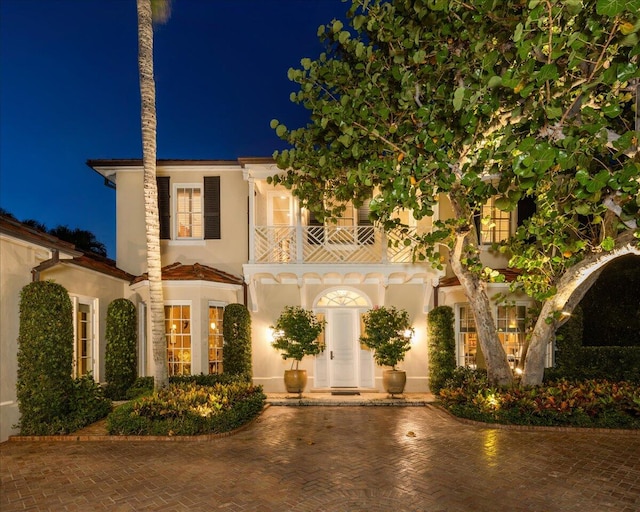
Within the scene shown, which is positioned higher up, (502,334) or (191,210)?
(191,210)

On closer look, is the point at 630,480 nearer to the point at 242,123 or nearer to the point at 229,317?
the point at 229,317

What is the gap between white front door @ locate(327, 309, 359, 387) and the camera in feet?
41.8

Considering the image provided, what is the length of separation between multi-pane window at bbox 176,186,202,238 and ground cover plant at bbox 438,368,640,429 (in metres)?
8.54

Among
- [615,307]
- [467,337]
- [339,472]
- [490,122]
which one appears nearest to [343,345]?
[467,337]

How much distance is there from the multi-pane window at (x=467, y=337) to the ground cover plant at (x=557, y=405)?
9.96 ft

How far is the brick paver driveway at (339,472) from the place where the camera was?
16.6 ft

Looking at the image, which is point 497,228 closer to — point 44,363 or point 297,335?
point 297,335

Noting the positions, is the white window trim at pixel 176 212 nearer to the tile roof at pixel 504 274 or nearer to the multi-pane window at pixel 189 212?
the multi-pane window at pixel 189 212

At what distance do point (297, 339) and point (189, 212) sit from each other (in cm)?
503

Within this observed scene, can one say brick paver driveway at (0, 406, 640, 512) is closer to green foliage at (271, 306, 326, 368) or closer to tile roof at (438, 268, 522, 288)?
green foliage at (271, 306, 326, 368)

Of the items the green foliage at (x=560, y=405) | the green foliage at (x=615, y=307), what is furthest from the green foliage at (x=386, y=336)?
the green foliage at (x=615, y=307)

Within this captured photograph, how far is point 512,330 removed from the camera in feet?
39.8

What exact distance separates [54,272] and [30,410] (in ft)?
9.29

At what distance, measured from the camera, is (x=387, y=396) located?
1172cm
